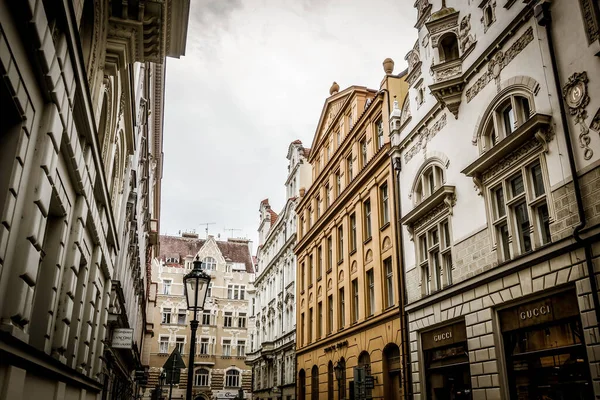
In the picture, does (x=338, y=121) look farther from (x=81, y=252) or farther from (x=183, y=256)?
(x=183, y=256)

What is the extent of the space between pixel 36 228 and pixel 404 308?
16.0 m

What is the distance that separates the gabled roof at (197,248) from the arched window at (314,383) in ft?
139

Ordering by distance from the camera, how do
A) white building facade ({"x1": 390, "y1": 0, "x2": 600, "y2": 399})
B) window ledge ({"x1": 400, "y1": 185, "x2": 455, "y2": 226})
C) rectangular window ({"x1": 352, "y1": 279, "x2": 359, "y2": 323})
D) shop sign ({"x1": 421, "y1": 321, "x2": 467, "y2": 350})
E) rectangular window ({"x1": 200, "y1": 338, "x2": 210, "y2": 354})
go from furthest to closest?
rectangular window ({"x1": 200, "y1": 338, "x2": 210, "y2": 354})
rectangular window ({"x1": 352, "y1": 279, "x2": 359, "y2": 323})
window ledge ({"x1": 400, "y1": 185, "x2": 455, "y2": 226})
shop sign ({"x1": 421, "y1": 321, "x2": 467, "y2": 350})
white building facade ({"x1": 390, "y1": 0, "x2": 600, "y2": 399})

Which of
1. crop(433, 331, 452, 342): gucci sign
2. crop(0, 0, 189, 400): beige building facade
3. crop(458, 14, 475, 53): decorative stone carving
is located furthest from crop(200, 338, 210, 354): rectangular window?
crop(458, 14, 475, 53): decorative stone carving

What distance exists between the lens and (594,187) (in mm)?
11633

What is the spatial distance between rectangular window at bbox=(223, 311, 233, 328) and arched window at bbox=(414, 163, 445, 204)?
164 feet

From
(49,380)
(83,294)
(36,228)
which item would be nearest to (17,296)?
(36,228)

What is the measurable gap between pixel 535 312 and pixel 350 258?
14.7 metres

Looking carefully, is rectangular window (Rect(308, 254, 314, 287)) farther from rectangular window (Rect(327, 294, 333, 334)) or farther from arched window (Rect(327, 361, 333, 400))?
arched window (Rect(327, 361, 333, 400))

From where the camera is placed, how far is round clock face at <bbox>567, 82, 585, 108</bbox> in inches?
483

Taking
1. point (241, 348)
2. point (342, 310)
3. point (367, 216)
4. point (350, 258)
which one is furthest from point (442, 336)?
point (241, 348)

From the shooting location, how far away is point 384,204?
966 inches

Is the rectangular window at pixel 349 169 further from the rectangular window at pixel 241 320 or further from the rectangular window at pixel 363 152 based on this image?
the rectangular window at pixel 241 320

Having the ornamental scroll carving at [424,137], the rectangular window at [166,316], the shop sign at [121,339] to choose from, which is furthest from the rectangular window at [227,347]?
the ornamental scroll carving at [424,137]
